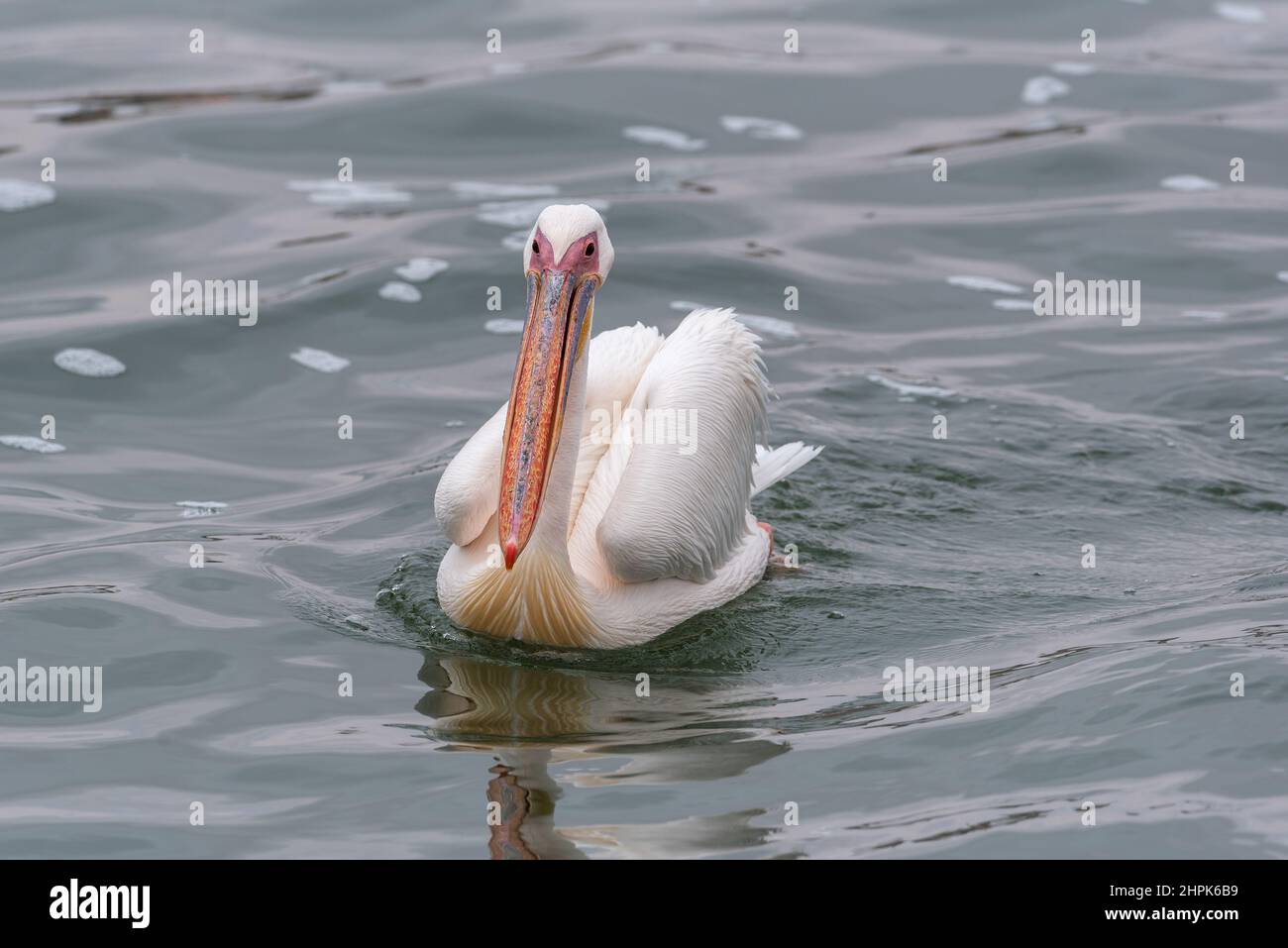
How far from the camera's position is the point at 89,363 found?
8898 millimetres

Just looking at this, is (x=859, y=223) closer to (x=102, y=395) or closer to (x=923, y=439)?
(x=923, y=439)

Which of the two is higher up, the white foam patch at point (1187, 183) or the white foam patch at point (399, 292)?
the white foam patch at point (1187, 183)

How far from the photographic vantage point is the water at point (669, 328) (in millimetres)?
5000

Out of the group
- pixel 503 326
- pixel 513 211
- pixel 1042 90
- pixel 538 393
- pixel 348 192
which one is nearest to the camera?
pixel 538 393

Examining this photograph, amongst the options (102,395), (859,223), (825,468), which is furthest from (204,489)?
(859,223)

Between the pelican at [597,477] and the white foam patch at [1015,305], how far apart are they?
3522 millimetres

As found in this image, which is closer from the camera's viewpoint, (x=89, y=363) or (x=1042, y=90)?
(x=89, y=363)

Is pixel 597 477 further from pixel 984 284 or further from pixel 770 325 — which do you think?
pixel 984 284

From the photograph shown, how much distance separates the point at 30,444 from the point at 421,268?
2.78 m

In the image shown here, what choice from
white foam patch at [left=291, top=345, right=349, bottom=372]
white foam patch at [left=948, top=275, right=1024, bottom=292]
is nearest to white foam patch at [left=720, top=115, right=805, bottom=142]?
white foam patch at [left=948, top=275, right=1024, bottom=292]

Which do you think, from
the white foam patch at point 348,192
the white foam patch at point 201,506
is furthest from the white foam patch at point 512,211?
the white foam patch at point 201,506

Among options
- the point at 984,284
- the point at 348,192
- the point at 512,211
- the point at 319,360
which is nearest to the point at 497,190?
the point at 512,211

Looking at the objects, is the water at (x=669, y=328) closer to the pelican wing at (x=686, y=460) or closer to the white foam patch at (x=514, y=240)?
the white foam patch at (x=514, y=240)
